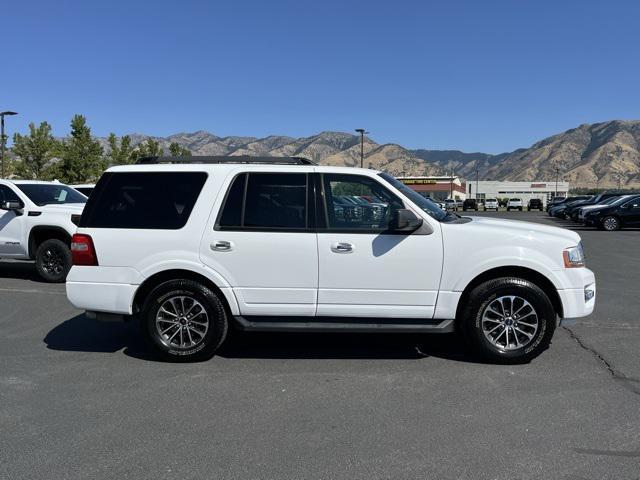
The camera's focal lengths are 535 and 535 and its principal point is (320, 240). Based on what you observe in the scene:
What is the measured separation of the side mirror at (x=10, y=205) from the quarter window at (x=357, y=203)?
287 inches

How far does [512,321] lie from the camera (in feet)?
16.7

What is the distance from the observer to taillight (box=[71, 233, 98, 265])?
5199mm

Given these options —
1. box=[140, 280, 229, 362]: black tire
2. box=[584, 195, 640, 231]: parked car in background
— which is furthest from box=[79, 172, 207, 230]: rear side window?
box=[584, 195, 640, 231]: parked car in background

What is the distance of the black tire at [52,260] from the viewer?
9.91 meters

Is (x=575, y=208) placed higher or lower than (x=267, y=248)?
lower

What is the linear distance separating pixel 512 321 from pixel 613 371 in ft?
3.30

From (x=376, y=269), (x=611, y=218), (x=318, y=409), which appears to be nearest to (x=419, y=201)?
(x=376, y=269)

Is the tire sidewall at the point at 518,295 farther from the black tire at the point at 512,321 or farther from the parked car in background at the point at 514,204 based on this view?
the parked car in background at the point at 514,204

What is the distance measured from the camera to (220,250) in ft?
16.7

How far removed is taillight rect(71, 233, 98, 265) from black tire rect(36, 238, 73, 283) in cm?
520

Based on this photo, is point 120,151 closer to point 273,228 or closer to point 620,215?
point 620,215

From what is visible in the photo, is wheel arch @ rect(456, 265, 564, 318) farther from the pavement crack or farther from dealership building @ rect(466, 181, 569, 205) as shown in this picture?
dealership building @ rect(466, 181, 569, 205)

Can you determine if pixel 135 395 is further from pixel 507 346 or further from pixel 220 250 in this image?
pixel 507 346

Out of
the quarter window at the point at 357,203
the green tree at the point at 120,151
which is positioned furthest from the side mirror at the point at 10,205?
the green tree at the point at 120,151
